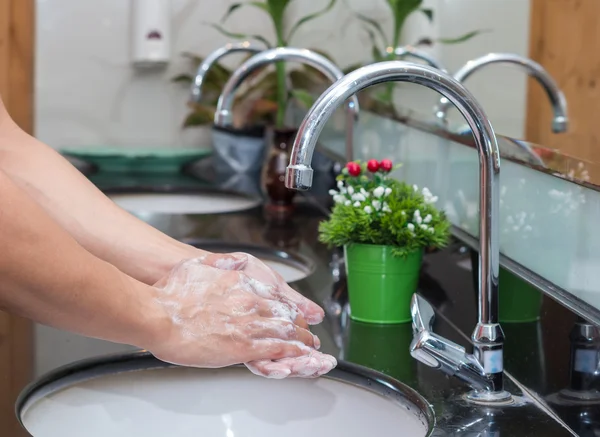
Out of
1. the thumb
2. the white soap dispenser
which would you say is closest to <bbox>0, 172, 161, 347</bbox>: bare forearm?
the thumb

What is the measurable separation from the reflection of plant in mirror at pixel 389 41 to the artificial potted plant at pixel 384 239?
0.59 meters

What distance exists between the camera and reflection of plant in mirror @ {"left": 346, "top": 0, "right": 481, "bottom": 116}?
2.05 metres

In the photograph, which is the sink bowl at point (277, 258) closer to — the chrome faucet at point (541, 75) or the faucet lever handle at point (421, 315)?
the chrome faucet at point (541, 75)

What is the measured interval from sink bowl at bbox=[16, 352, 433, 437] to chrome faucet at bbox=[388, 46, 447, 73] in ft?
2.62

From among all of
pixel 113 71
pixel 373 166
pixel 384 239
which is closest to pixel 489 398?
pixel 384 239

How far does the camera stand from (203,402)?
130 centimetres

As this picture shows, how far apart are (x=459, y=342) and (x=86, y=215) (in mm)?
534

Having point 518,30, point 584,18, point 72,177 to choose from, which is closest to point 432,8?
point 518,30

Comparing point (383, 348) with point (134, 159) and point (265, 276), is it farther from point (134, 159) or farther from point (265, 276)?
point (134, 159)

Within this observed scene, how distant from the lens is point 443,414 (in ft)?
3.50

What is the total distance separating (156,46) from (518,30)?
1.77m

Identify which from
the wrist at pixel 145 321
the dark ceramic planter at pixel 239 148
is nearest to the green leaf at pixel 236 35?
the dark ceramic planter at pixel 239 148

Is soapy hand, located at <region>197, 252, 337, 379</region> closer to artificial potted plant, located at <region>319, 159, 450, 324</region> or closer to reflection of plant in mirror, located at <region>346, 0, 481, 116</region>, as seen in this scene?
artificial potted plant, located at <region>319, 159, 450, 324</region>

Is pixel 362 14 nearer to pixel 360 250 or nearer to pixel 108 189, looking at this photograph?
pixel 108 189
